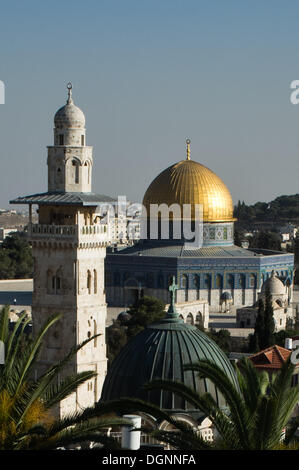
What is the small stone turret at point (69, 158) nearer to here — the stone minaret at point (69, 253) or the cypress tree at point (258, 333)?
the stone minaret at point (69, 253)

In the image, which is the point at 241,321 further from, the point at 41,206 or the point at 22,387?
the point at 22,387

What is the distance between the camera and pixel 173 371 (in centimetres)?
2028

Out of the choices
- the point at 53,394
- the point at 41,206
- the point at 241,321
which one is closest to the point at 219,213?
the point at 241,321

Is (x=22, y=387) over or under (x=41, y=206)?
under

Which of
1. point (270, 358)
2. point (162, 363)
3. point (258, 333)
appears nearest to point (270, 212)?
point (258, 333)

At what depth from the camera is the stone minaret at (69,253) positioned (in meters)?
26.1

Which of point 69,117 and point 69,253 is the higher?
point 69,117

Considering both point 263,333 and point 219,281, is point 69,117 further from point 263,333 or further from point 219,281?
point 219,281

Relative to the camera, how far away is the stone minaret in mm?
26062

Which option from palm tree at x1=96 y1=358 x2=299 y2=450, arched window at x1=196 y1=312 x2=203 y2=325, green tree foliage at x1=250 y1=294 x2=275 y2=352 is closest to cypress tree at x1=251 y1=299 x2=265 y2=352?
green tree foliage at x1=250 y1=294 x2=275 y2=352

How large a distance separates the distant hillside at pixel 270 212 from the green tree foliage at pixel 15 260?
5362 centimetres

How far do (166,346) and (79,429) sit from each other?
6.84 meters

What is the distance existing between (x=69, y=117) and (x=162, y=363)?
811 cm

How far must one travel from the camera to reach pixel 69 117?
2684 centimetres
